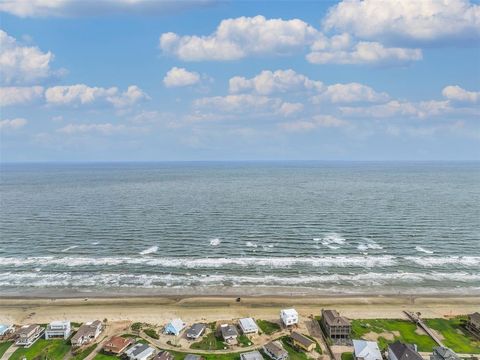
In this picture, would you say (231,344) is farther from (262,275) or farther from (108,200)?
(108,200)

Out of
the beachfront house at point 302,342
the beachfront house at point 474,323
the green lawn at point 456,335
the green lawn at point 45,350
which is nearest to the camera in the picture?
the green lawn at point 45,350

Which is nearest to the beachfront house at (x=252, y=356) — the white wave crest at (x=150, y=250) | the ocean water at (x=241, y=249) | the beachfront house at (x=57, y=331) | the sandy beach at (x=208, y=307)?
the sandy beach at (x=208, y=307)

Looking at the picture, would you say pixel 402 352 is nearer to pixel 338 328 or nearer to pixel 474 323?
pixel 338 328

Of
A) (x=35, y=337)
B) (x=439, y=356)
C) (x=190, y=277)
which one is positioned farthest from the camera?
(x=190, y=277)

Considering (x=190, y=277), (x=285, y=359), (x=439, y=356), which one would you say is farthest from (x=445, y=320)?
(x=190, y=277)

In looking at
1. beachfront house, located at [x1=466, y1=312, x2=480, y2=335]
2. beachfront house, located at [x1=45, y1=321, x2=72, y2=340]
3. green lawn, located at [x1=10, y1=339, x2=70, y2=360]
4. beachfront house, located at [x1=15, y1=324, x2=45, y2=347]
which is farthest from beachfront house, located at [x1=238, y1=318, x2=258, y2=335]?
beachfront house, located at [x1=466, y1=312, x2=480, y2=335]

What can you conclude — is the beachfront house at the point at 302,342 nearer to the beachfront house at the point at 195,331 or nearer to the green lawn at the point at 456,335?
the beachfront house at the point at 195,331

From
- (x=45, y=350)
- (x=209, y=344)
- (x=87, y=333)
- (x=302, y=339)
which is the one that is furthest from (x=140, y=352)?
(x=302, y=339)

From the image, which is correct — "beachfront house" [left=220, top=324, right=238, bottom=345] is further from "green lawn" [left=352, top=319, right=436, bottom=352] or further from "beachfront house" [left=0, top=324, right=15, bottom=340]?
"beachfront house" [left=0, top=324, right=15, bottom=340]
